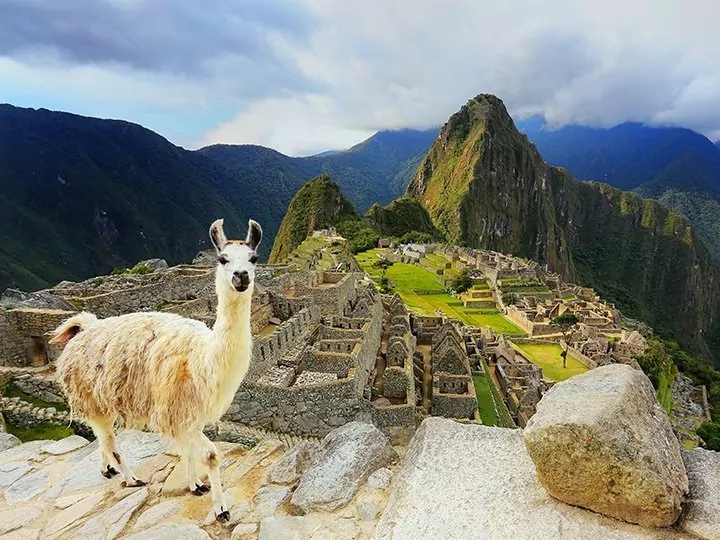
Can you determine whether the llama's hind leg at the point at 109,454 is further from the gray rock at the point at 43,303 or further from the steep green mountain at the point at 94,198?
the steep green mountain at the point at 94,198

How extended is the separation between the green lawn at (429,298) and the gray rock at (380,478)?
2808 cm

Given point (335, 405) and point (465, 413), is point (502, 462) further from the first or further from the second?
point (465, 413)

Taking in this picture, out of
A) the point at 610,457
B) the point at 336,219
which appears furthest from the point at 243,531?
the point at 336,219

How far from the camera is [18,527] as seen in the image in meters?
3.27

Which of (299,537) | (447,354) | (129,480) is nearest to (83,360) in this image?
(129,480)

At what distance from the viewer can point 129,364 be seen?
3.26m

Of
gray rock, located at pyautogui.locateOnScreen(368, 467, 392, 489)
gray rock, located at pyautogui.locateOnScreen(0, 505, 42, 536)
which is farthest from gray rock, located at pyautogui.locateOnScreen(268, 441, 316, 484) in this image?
gray rock, located at pyautogui.locateOnScreen(0, 505, 42, 536)

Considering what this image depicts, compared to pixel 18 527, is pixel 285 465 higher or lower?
higher

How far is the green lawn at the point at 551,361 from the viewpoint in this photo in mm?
25922

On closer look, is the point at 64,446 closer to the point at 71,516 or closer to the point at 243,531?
the point at 71,516

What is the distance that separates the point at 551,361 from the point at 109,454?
28977mm

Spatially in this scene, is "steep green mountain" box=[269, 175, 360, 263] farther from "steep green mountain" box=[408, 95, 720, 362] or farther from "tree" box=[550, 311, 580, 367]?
"tree" box=[550, 311, 580, 367]

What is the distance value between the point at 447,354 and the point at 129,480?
12.2 metres

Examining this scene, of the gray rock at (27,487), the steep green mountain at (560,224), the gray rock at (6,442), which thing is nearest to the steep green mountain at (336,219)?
the steep green mountain at (560,224)
